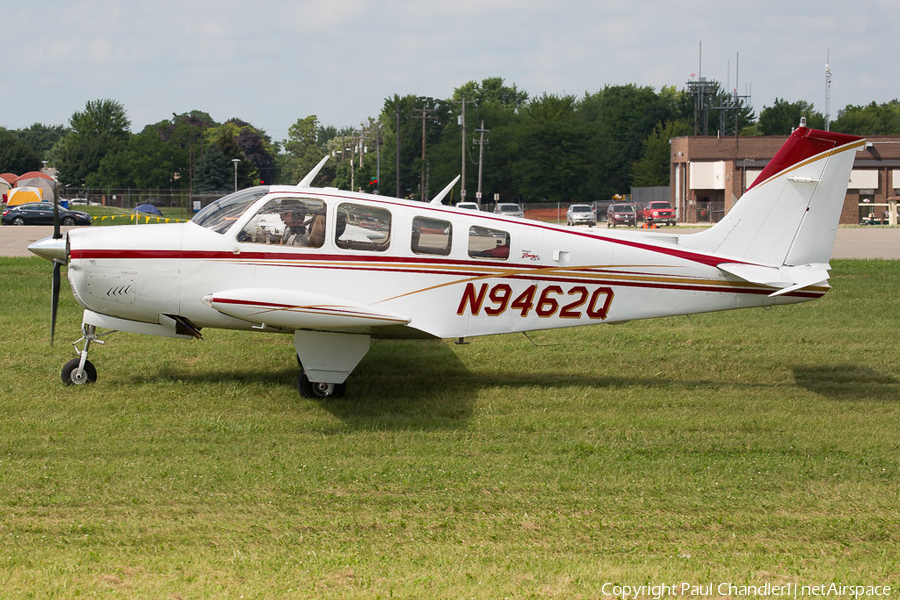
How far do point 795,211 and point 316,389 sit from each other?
5.97m

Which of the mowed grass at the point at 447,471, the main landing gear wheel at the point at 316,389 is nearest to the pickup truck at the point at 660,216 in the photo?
the mowed grass at the point at 447,471

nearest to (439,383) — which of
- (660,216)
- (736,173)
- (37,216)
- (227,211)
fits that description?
(227,211)

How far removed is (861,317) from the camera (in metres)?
14.5

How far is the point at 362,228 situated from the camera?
9.25 m

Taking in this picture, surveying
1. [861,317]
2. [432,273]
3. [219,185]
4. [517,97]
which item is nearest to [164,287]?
[432,273]

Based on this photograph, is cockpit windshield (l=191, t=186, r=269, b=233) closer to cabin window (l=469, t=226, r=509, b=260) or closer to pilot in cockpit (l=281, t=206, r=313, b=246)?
pilot in cockpit (l=281, t=206, r=313, b=246)

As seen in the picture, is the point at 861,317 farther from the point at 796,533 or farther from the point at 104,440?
the point at 104,440

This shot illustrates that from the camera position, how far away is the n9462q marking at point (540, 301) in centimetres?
954

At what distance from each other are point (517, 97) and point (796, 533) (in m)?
145

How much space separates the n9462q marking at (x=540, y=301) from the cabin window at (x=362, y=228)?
113 cm

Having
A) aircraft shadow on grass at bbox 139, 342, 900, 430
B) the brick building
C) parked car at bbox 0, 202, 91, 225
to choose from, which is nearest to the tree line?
the brick building

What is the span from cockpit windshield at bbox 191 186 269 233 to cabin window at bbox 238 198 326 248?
19cm

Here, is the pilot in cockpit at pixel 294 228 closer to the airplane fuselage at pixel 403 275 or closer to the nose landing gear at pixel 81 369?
the airplane fuselage at pixel 403 275

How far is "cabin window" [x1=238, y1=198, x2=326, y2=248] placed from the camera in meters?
9.09
